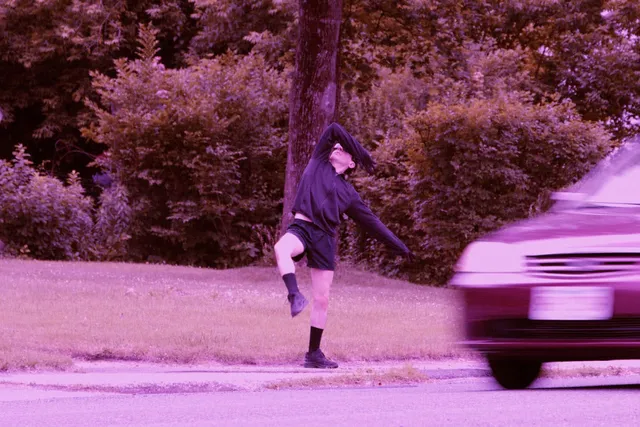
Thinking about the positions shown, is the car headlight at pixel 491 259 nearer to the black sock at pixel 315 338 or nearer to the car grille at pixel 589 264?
the car grille at pixel 589 264

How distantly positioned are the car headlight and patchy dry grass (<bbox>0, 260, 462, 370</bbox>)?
493 millimetres

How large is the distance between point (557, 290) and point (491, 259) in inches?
21.2

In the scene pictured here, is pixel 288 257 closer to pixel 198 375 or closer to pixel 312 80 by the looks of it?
pixel 198 375

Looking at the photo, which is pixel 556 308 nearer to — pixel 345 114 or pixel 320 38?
pixel 320 38

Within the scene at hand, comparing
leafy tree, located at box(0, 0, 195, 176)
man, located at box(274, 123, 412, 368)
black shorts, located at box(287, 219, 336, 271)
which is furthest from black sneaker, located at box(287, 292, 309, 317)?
leafy tree, located at box(0, 0, 195, 176)

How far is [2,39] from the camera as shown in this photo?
37.9 meters

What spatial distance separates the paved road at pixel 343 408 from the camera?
7.18 meters

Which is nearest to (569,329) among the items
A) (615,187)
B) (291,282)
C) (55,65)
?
(615,187)

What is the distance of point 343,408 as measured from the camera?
7.86m

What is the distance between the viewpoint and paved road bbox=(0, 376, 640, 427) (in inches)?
283

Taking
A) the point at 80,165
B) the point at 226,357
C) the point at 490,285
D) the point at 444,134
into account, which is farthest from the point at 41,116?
the point at 490,285

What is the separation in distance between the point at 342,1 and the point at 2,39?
18.4 metres

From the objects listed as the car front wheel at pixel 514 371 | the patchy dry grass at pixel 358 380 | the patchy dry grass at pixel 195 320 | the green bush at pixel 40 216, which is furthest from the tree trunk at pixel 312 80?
the car front wheel at pixel 514 371

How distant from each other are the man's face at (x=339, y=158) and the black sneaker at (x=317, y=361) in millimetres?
1492
